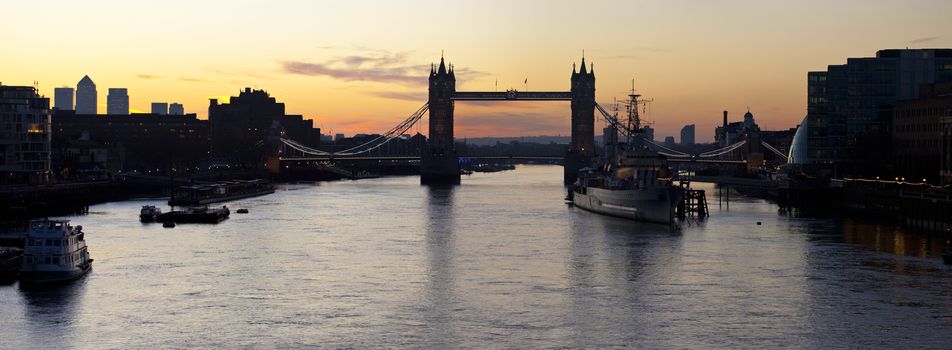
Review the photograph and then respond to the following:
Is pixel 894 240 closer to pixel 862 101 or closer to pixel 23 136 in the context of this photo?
pixel 862 101

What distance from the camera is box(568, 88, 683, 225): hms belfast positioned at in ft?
283

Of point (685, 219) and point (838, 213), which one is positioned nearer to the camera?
point (685, 219)

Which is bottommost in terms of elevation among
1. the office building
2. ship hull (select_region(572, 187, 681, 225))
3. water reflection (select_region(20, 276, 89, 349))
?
water reflection (select_region(20, 276, 89, 349))

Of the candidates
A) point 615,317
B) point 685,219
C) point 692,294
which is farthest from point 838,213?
point 615,317

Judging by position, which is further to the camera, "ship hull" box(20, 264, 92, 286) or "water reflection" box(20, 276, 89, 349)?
"ship hull" box(20, 264, 92, 286)

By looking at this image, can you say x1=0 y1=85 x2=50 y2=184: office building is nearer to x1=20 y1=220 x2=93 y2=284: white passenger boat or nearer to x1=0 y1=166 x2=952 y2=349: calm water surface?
x1=0 y1=166 x2=952 y2=349: calm water surface

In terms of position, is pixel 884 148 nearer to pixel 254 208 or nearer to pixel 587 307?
pixel 254 208

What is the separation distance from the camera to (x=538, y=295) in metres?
46.8

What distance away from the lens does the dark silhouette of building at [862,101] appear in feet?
404

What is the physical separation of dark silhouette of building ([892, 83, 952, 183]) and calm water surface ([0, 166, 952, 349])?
2202 cm

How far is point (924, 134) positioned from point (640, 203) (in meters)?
32.0

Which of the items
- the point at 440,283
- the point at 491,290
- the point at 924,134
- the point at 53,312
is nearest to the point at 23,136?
the point at 440,283

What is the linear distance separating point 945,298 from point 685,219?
153ft

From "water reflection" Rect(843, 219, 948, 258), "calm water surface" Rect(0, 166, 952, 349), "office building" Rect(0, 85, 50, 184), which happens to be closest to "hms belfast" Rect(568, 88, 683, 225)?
"calm water surface" Rect(0, 166, 952, 349)
